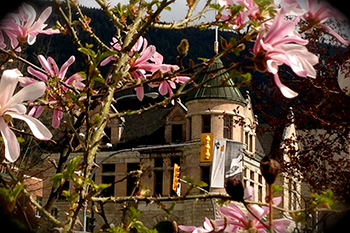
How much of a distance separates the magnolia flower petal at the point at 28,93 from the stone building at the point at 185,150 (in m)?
30.1

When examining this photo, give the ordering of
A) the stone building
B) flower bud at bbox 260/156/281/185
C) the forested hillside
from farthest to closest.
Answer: the stone building → the forested hillside → flower bud at bbox 260/156/281/185

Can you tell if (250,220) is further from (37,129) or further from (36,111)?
(36,111)

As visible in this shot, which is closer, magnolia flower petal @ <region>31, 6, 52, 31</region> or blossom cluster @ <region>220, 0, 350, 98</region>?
blossom cluster @ <region>220, 0, 350, 98</region>

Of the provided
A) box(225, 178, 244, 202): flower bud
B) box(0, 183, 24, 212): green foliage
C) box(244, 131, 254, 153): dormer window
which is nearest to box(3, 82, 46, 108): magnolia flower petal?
box(0, 183, 24, 212): green foliage

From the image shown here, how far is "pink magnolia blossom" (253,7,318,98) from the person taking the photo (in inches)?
50.2

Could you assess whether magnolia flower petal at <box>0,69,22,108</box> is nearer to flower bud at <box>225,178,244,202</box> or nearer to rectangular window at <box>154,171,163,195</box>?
flower bud at <box>225,178,244,202</box>

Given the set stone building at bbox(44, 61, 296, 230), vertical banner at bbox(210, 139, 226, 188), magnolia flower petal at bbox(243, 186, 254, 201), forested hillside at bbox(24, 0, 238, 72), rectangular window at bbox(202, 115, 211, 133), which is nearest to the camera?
magnolia flower petal at bbox(243, 186, 254, 201)

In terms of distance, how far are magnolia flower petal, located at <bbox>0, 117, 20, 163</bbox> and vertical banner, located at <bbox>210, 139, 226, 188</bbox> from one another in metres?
28.9

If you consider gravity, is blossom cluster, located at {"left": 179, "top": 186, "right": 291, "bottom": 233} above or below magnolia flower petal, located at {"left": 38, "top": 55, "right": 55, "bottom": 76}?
below

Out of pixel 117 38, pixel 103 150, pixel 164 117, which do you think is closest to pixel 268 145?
pixel 164 117

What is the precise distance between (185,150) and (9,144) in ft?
110

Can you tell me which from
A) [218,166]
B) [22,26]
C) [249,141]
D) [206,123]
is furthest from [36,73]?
[249,141]

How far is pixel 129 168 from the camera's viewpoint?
36094mm

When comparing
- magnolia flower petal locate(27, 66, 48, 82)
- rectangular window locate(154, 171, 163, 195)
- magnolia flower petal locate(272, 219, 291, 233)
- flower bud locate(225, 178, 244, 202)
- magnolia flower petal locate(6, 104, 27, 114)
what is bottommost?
magnolia flower petal locate(272, 219, 291, 233)
